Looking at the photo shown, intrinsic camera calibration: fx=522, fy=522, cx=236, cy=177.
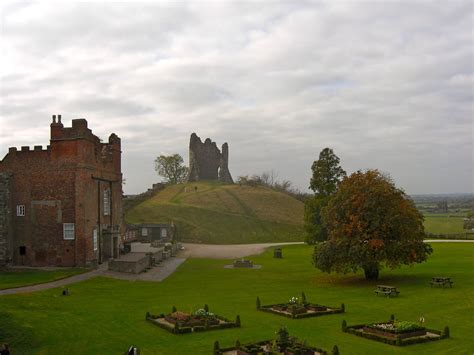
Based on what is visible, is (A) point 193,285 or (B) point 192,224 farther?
(B) point 192,224

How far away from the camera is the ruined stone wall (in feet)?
161

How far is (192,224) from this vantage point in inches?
3588

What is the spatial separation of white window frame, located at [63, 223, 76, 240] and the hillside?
1480 inches

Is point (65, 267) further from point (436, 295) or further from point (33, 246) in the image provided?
point (436, 295)

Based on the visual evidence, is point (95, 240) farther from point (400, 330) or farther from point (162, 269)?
point (400, 330)

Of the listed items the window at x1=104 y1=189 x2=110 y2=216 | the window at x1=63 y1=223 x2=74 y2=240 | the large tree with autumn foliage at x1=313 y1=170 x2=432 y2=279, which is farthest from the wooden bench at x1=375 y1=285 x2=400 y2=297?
the window at x1=104 y1=189 x2=110 y2=216

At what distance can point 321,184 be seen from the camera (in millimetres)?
69562

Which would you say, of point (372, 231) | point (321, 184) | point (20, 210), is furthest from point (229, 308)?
point (321, 184)

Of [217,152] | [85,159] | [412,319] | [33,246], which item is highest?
[217,152]

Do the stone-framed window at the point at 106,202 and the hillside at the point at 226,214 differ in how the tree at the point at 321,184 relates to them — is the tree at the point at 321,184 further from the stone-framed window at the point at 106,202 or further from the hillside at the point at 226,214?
the stone-framed window at the point at 106,202

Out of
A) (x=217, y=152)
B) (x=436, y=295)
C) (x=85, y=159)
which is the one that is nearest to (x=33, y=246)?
(x=85, y=159)

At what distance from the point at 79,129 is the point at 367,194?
27631 millimetres

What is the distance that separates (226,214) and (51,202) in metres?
52.1

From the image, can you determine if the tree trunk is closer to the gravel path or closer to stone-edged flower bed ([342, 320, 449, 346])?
stone-edged flower bed ([342, 320, 449, 346])
